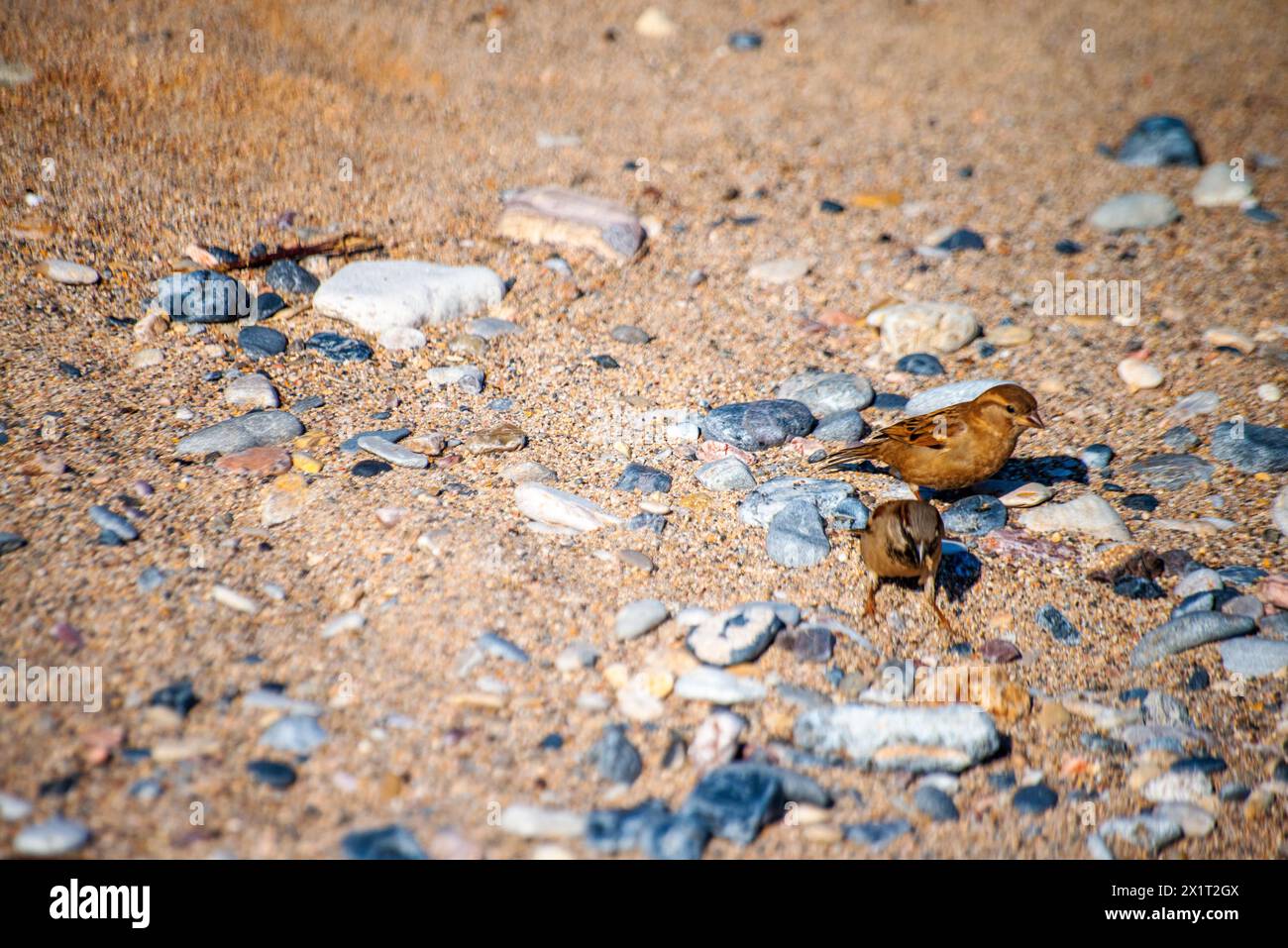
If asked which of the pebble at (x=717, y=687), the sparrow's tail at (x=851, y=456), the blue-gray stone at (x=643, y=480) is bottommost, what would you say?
the pebble at (x=717, y=687)

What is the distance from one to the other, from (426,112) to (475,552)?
454 centimetres

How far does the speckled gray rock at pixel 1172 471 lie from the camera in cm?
452

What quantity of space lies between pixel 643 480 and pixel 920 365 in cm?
197

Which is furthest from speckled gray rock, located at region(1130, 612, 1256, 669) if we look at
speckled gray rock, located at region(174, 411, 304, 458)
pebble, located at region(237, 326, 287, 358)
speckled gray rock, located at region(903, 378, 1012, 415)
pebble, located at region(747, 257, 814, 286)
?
pebble, located at region(237, 326, 287, 358)

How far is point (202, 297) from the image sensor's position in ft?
16.3

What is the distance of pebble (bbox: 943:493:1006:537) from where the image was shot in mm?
4309

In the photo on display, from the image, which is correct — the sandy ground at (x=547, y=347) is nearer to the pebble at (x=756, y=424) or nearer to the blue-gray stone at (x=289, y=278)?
the pebble at (x=756, y=424)

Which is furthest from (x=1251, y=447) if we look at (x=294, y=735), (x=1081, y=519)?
(x=294, y=735)

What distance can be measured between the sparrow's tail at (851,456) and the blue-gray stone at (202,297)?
313 cm

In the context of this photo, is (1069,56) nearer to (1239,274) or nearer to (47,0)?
(1239,274)

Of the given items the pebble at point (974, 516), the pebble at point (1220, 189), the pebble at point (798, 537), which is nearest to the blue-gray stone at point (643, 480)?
the pebble at point (798, 537)

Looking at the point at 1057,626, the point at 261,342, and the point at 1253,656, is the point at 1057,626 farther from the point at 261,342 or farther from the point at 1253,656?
the point at 261,342

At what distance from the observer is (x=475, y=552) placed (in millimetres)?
3725
